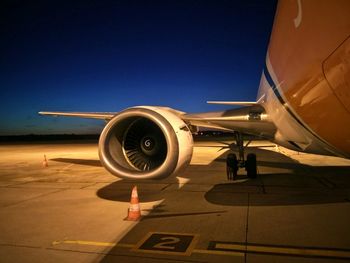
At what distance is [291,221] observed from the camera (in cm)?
521

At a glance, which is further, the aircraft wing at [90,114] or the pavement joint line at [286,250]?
the aircraft wing at [90,114]

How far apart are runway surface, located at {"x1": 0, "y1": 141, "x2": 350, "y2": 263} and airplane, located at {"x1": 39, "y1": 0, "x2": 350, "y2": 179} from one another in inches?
38.4

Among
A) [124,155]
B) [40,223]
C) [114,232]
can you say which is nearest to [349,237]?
[114,232]

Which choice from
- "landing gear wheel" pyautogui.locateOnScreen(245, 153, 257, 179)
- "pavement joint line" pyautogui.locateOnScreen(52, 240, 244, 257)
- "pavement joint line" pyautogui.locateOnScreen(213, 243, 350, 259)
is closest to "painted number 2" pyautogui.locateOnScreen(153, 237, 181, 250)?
"pavement joint line" pyautogui.locateOnScreen(52, 240, 244, 257)

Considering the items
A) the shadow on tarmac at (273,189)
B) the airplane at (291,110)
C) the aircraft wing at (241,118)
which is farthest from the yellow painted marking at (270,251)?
the aircraft wing at (241,118)

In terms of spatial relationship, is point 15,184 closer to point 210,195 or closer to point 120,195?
point 120,195

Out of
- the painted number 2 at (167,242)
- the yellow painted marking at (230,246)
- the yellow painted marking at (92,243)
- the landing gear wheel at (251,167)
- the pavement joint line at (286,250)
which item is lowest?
the pavement joint line at (286,250)

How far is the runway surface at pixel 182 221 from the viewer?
4.06 m

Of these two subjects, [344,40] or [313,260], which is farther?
[313,260]

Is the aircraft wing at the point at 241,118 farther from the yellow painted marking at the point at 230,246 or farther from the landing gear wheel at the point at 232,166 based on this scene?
the yellow painted marking at the point at 230,246

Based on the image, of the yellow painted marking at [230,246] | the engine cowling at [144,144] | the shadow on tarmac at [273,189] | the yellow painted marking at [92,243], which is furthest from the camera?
the shadow on tarmac at [273,189]

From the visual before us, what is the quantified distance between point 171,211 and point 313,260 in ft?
9.21

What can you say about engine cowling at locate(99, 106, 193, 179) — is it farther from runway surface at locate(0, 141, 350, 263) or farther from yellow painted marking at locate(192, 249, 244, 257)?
yellow painted marking at locate(192, 249, 244, 257)

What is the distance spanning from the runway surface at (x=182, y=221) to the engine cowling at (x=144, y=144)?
91 cm
